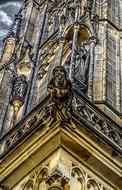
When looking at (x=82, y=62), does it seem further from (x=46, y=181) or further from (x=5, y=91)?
(x=46, y=181)

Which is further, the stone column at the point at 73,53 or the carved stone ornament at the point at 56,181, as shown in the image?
the stone column at the point at 73,53

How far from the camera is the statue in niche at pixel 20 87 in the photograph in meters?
17.1

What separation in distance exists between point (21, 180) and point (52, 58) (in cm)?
734

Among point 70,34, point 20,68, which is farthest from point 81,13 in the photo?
point 20,68

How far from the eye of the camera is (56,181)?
1012 centimetres

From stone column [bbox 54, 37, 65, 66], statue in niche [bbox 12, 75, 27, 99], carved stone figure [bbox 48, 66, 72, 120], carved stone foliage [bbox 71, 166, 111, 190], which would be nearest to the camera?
carved stone foliage [bbox 71, 166, 111, 190]

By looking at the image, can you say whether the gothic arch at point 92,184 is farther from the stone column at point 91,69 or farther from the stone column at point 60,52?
the stone column at point 60,52

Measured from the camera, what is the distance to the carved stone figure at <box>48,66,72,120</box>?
10914mm

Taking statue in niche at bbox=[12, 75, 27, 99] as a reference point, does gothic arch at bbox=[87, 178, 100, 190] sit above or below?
below

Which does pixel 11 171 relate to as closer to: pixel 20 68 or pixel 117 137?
pixel 117 137

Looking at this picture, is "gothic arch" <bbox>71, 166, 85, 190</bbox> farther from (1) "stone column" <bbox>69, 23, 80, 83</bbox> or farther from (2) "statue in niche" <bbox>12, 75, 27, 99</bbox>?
(2) "statue in niche" <bbox>12, 75, 27, 99</bbox>

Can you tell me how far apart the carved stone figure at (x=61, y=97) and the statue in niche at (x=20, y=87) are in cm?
605

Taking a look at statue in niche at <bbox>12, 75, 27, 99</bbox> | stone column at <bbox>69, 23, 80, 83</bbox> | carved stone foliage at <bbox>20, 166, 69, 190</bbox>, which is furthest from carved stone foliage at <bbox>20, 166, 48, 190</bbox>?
statue in niche at <bbox>12, 75, 27, 99</bbox>

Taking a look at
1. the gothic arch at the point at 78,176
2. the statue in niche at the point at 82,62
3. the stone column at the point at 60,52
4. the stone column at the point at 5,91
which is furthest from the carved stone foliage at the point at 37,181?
the stone column at the point at 5,91
